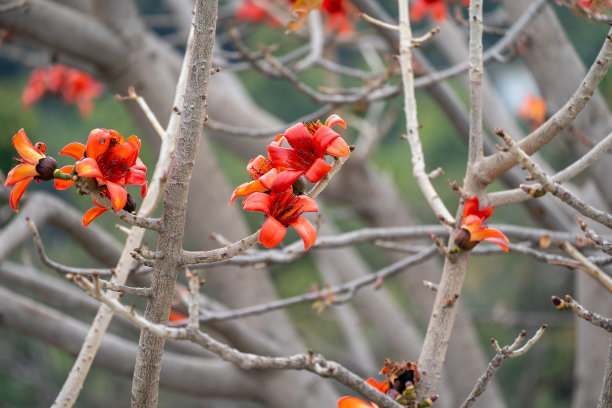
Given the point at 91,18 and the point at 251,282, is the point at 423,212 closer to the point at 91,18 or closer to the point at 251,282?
the point at 251,282

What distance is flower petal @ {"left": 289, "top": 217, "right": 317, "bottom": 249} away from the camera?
866 mm

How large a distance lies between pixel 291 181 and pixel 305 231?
0.08 meters

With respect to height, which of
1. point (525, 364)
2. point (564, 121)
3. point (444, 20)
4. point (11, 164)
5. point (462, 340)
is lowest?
point (564, 121)

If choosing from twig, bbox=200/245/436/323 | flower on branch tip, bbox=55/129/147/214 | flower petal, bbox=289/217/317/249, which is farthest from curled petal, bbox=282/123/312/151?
twig, bbox=200/245/436/323

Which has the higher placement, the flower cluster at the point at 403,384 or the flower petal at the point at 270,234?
the flower petal at the point at 270,234

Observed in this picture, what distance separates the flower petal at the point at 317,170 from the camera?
2.85 feet

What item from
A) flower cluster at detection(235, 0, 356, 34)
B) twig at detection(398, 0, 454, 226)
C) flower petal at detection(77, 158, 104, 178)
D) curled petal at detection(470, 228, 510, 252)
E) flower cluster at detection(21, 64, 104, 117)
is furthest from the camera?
flower cluster at detection(21, 64, 104, 117)

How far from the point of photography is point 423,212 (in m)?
5.82

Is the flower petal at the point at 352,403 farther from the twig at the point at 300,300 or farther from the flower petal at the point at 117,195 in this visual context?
the twig at the point at 300,300

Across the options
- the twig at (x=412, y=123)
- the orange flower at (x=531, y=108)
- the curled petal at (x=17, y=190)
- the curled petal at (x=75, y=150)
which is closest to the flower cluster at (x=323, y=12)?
the twig at (x=412, y=123)

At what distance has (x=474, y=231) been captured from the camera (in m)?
1.04

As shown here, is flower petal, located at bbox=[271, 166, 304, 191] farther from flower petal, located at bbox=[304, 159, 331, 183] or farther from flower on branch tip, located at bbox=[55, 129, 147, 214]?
flower on branch tip, located at bbox=[55, 129, 147, 214]

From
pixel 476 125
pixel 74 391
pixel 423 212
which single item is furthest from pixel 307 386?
pixel 423 212

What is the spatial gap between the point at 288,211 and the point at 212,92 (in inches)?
84.4
